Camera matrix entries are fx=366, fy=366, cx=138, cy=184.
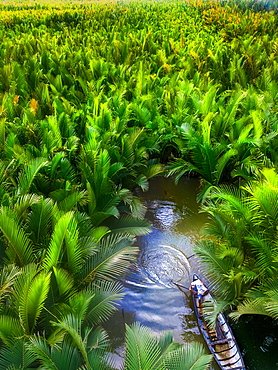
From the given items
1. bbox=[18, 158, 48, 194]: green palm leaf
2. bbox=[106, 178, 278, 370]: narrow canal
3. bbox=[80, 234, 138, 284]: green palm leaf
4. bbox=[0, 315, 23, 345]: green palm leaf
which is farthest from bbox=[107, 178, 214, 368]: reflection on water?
bbox=[18, 158, 48, 194]: green palm leaf

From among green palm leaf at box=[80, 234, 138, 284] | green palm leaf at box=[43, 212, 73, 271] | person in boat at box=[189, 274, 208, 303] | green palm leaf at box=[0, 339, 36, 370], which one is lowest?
person in boat at box=[189, 274, 208, 303]

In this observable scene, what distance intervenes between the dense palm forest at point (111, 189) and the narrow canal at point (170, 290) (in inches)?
8.4

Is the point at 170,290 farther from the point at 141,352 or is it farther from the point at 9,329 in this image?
the point at 9,329

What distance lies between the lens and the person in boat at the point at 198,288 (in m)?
3.60

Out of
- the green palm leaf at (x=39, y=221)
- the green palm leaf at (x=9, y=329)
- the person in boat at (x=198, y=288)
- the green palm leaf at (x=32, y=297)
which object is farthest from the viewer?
the person in boat at (x=198, y=288)

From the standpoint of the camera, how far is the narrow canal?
3283 millimetres

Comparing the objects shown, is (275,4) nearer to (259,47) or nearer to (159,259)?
(259,47)

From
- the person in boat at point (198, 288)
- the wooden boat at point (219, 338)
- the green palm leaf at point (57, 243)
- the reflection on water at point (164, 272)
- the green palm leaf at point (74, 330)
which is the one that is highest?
the green palm leaf at point (57, 243)

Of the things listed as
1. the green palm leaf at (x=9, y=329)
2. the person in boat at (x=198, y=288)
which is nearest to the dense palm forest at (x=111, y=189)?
the green palm leaf at (x=9, y=329)

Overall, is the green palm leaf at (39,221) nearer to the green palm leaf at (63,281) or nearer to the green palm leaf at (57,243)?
the green palm leaf at (57,243)

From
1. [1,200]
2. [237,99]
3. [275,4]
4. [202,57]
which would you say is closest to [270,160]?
[237,99]

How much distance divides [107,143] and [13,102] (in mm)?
2038

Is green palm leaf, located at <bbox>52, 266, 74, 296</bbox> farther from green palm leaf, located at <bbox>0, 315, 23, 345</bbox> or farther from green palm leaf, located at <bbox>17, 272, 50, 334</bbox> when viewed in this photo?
green palm leaf, located at <bbox>0, 315, 23, 345</bbox>

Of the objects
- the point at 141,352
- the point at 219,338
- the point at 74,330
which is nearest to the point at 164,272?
the point at 219,338
